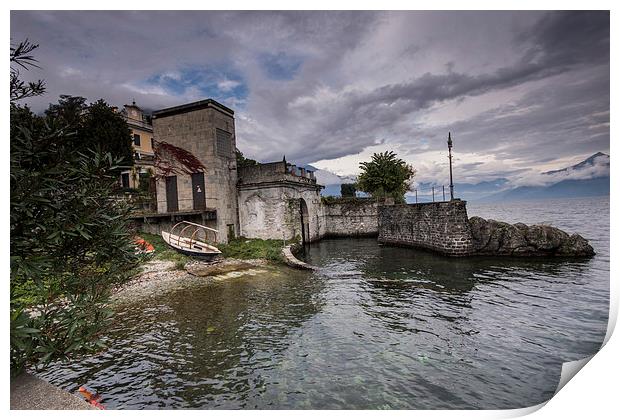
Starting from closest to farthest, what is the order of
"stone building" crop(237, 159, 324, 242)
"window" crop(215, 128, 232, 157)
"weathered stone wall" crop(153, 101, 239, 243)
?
"weathered stone wall" crop(153, 101, 239, 243)
"window" crop(215, 128, 232, 157)
"stone building" crop(237, 159, 324, 242)

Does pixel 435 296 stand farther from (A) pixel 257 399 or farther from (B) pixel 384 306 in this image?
(A) pixel 257 399

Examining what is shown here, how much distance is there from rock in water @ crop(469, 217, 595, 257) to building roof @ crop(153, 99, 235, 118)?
15.3 meters

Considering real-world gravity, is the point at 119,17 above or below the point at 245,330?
above

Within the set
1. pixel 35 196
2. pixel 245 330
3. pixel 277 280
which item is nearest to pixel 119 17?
pixel 35 196

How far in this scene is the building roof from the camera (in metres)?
14.9

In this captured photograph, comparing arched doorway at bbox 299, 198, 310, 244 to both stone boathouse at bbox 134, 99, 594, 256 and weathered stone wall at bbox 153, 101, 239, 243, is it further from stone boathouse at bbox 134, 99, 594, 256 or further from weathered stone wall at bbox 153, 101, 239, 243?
weathered stone wall at bbox 153, 101, 239, 243

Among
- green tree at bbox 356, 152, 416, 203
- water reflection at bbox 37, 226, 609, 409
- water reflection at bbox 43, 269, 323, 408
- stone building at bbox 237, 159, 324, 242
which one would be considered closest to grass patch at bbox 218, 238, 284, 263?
stone building at bbox 237, 159, 324, 242

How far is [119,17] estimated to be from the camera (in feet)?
16.1

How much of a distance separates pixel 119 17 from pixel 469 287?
12.1 m

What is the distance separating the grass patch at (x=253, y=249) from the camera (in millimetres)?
14296

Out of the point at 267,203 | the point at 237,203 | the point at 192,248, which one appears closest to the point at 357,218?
the point at 267,203

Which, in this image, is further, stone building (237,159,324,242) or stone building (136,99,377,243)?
stone building (237,159,324,242)

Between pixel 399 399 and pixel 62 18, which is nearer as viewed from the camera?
pixel 399 399

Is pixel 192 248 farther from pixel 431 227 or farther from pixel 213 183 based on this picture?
pixel 431 227
